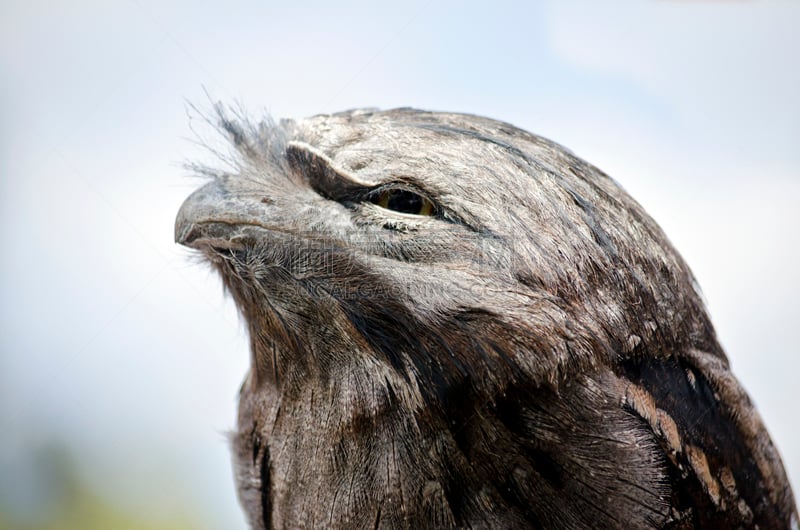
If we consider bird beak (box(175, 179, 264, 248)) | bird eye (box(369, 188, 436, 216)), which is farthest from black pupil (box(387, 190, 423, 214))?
bird beak (box(175, 179, 264, 248))

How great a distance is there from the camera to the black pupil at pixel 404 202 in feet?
3.82

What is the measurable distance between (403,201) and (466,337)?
27cm

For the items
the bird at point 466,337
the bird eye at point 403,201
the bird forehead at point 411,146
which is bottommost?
the bird at point 466,337

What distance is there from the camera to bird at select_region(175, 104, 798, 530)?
111 cm

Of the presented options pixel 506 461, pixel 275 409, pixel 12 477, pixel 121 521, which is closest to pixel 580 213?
pixel 506 461

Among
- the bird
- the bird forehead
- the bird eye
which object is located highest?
the bird forehead

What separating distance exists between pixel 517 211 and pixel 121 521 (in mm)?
1918

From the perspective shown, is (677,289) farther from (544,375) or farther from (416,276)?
(416,276)

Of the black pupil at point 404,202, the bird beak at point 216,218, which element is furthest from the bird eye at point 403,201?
the bird beak at point 216,218

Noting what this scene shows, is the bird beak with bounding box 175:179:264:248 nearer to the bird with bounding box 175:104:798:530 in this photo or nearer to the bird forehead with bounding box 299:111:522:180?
the bird with bounding box 175:104:798:530

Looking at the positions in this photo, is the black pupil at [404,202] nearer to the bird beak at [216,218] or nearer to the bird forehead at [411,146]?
the bird forehead at [411,146]

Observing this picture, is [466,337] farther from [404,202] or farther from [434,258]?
[404,202]

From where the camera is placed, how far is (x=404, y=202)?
1.17 meters

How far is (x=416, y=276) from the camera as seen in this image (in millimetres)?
1114
